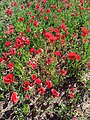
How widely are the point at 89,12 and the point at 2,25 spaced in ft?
8.28

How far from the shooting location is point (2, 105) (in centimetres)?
521

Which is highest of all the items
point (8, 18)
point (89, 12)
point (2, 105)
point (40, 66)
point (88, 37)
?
point (8, 18)

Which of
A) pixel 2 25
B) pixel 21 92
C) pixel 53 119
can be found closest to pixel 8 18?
pixel 2 25

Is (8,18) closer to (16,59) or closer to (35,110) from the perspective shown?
(16,59)

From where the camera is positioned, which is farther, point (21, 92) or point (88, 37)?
point (88, 37)

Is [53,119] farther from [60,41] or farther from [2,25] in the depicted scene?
[2,25]

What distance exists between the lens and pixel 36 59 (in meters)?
5.93

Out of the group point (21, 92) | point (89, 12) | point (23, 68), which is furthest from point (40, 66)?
point (89, 12)

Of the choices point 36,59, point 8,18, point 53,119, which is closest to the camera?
point 53,119

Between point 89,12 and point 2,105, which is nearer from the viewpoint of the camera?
point 2,105

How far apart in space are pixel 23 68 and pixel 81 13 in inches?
102

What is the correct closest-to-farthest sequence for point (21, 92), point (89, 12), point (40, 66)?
point (21, 92) → point (40, 66) → point (89, 12)

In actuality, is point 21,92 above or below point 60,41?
below

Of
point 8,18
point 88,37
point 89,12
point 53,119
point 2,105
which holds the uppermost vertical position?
point 8,18
